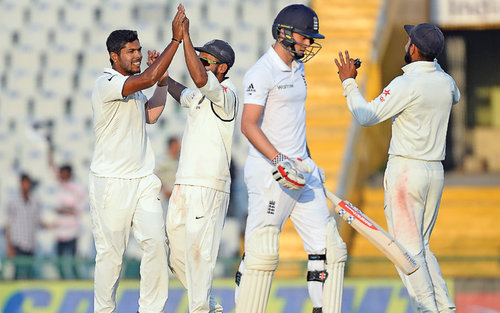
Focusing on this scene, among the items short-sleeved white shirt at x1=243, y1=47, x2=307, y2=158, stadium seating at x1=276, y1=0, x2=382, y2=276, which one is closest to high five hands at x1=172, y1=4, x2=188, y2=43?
short-sleeved white shirt at x1=243, y1=47, x2=307, y2=158

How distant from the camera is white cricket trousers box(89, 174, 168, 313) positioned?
207 inches

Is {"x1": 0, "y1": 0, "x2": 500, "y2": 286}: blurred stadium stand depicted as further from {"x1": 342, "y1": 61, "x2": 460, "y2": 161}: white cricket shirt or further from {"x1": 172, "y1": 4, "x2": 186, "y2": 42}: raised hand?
{"x1": 172, "y1": 4, "x2": 186, "y2": 42}: raised hand

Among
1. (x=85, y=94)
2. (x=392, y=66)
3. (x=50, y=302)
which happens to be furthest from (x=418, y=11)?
(x=50, y=302)

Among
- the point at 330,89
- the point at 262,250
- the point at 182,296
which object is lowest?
the point at 182,296

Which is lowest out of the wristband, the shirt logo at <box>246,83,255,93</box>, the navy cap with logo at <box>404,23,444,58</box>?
the wristband

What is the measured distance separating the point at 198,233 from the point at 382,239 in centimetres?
99

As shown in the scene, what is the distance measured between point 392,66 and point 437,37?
26.1ft

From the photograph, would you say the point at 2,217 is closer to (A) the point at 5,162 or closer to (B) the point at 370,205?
(A) the point at 5,162

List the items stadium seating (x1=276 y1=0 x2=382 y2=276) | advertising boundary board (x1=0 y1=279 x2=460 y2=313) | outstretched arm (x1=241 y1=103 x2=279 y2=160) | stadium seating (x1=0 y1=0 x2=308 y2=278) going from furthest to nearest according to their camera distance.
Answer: stadium seating (x1=0 y1=0 x2=308 y2=278) < stadium seating (x1=276 y1=0 x2=382 y2=276) < advertising boundary board (x1=0 y1=279 x2=460 y2=313) < outstretched arm (x1=241 y1=103 x2=279 y2=160)

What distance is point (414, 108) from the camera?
5.29 metres

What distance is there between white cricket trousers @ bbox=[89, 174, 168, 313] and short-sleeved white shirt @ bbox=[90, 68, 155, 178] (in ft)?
0.20

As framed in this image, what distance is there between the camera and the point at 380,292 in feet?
24.5

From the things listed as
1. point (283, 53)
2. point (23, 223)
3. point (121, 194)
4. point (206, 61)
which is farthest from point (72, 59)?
point (283, 53)

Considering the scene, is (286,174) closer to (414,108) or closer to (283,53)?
(283,53)
